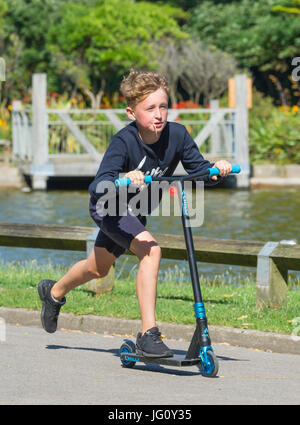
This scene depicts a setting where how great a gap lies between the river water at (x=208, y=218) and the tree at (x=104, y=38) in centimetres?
1070

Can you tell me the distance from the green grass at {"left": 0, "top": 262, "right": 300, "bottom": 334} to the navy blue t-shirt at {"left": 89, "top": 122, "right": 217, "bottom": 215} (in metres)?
1.44

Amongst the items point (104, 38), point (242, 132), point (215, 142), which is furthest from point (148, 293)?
point (104, 38)

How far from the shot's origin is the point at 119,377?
18.3ft

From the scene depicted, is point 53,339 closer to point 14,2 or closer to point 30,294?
point 30,294

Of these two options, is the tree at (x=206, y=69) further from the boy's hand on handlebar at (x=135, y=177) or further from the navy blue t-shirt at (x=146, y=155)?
the boy's hand on handlebar at (x=135, y=177)

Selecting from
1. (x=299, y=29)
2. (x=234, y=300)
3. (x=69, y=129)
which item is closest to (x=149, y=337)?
(x=234, y=300)

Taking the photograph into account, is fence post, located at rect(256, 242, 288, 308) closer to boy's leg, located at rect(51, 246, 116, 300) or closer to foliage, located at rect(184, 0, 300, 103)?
boy's leg, located at rect(51, 246, 116, 300)

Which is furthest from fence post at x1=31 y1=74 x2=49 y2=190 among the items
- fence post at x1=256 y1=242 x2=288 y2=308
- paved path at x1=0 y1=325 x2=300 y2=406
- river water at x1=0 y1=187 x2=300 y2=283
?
paved path at x1=0 y1=325 x2=300 y2=406

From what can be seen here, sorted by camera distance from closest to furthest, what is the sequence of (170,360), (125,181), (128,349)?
(125,181), (170,360), (128,349)

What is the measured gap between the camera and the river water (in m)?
11.3

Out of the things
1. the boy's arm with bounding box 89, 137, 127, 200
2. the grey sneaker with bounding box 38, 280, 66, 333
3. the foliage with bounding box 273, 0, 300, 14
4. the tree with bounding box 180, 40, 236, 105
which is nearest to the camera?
the boy's arm with bounding box 89, 137, 127, 200

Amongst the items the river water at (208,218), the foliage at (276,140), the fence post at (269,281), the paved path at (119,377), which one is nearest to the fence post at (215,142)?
the river water at (208,218)

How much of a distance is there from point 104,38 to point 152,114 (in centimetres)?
2563

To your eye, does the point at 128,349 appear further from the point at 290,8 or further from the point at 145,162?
the point at 290,8
